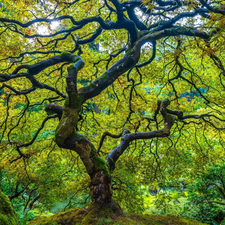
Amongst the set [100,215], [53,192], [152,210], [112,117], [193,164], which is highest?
[112,117]

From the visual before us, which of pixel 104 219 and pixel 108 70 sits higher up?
pixel 108 70

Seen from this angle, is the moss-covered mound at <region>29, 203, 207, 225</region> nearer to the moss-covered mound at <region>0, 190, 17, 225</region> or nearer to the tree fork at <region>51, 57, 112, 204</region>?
the tree fork at <region>51, 57, 112, 204</region>

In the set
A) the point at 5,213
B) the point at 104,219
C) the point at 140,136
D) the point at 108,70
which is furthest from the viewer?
the point at 140,136

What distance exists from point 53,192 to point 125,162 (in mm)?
2219

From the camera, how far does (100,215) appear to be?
2361 mm

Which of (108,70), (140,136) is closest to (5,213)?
(108,70)

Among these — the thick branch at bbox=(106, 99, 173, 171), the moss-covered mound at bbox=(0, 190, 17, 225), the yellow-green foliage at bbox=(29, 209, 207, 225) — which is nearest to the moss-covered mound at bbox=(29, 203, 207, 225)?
the yellow-green foliage at bbox=(29, 209, 207, 225)

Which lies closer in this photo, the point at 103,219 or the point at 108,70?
the point at 103,219

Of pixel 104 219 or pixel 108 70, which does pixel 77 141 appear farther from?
pixel 108 70

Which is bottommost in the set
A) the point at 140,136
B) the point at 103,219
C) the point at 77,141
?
the point at 103,219

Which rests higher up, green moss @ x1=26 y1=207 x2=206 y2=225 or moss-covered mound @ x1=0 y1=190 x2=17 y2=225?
moss-covered mound @ x1=0 y1=190 x2=17 y2=225

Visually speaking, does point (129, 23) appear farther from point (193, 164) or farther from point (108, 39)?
point (193, 164)

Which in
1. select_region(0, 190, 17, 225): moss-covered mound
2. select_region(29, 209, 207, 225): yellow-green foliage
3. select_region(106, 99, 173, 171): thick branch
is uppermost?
select_region(106, 99, 173, 171): thick branch

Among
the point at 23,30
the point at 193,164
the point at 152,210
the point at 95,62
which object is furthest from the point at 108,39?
the point at 152,210
